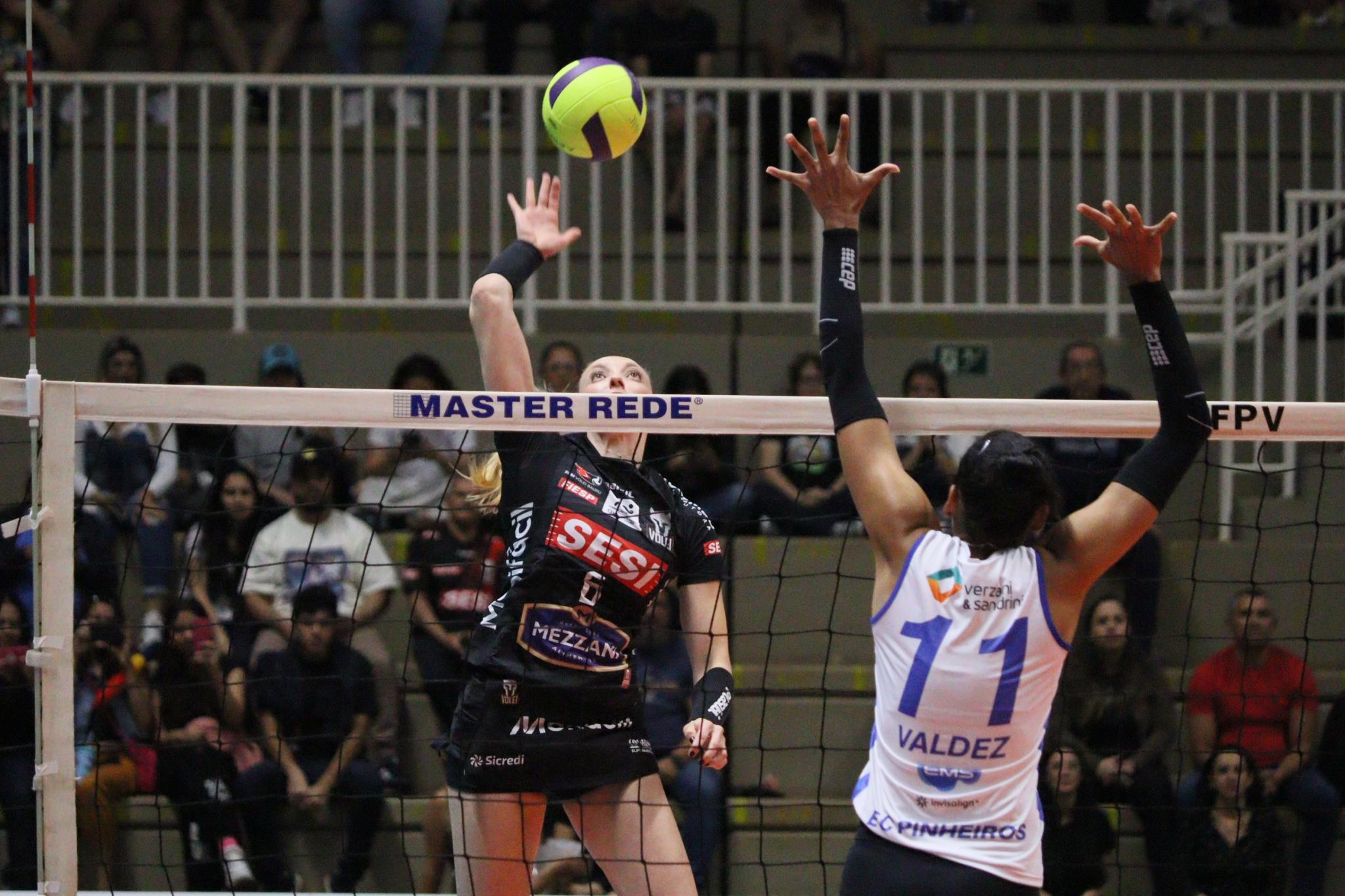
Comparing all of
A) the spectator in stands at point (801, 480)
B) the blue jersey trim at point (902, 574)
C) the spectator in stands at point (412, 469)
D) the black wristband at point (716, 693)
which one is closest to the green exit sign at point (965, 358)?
the spectator in stands at point (801, 480)

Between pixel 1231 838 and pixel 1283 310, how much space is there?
3.04 meters

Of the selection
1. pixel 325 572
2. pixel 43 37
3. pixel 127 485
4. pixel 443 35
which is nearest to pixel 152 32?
pixel 43 37

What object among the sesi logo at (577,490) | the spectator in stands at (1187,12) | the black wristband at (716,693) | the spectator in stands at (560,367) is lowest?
the black wristband at (716,693)

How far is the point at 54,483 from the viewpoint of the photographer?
12.2 feet

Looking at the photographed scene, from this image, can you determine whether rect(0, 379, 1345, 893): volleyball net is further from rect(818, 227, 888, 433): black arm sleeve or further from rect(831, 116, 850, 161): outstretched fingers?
rect(831, 116, 850, 161): outstretched fingers

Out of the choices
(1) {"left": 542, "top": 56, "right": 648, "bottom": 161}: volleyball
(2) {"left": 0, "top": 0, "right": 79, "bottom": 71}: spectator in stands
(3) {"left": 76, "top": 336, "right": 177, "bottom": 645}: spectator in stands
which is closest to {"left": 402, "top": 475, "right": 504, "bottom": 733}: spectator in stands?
(3) {"left": 76, "top": 336, "right": 177, "bottom": 645}: spectator in stands

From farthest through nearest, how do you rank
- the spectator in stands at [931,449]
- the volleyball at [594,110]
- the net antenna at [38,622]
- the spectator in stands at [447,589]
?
the spectator in stands at [931,449] < the spectator in stands at [447,589] < the volleyball at [594,110] < the net antenna at [38,622]

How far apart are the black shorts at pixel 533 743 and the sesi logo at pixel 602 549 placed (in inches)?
11.8

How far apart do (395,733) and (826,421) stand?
3431 mm

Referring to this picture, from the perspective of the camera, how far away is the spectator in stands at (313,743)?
20.1ft

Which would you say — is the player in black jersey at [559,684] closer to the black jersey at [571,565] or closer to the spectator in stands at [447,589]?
the black jersey at [571,565]

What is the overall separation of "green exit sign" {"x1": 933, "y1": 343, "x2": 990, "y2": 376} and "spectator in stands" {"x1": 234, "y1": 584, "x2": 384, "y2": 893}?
3484 mm

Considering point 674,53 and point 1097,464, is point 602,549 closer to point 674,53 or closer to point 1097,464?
point 1097,464

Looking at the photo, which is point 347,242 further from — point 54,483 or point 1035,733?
point 1035,733
